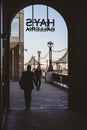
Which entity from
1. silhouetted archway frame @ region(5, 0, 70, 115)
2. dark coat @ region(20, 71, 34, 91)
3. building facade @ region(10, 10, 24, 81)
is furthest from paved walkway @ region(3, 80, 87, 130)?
building facade @ region(10, 10, 24, 81)

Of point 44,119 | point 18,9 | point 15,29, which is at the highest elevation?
point 15,29

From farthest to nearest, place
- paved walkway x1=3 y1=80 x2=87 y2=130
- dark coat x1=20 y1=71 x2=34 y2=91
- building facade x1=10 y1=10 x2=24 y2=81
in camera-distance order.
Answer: building facade x1=10 y1=10 x2=24 y2=81
dark coat x1=20 y1=71 x2=34 y2=91
paved walkway x1=3 y1=80 x2=87 y2=130

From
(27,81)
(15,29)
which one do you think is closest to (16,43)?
(15,29)

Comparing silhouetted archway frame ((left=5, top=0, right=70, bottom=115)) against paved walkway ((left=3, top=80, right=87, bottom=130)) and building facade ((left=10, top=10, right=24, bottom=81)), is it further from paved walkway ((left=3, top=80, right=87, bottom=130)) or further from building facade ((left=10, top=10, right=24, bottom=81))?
building facade ((left=10, top=10, right=24, bottom=81))

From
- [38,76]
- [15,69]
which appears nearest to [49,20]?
[38,76]

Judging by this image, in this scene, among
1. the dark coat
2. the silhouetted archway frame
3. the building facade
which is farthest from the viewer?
the building facade

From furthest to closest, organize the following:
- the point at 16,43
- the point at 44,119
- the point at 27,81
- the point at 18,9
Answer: the point at 16,43 → the point at 18,9 → the point at 27,81 → the point at 44,119

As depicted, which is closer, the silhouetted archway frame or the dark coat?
the dark coat

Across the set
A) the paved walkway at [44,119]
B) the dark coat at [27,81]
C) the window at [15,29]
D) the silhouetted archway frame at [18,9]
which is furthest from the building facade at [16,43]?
the dark coat at [27,81]

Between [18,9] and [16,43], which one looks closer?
[18,9]

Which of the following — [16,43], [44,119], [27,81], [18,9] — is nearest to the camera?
[44,119]

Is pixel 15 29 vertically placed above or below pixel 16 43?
above

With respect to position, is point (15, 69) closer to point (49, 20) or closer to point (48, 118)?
point (49, 20)

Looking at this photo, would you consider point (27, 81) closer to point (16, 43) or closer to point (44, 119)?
point (44, 119)
